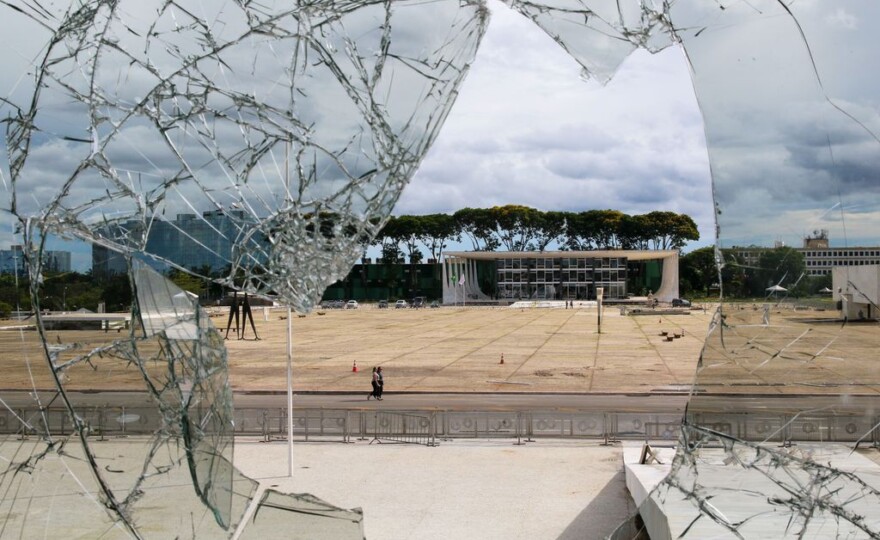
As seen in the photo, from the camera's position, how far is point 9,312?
7.75 metres

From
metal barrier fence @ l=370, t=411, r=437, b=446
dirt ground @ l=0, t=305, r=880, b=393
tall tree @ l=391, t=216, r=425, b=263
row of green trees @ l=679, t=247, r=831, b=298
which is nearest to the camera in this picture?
row of green trees @ l=679, t=247, r=831, b=298

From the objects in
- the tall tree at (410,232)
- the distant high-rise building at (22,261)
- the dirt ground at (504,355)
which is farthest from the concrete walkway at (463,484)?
the tall tree at (410,232)

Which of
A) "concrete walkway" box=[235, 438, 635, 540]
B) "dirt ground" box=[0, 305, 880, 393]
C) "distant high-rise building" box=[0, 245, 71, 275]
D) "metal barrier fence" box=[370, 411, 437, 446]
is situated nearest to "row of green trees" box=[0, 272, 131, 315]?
"distant high-rise building" box=[0, 245, 71, 275]

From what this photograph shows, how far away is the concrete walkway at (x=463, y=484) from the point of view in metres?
10.9

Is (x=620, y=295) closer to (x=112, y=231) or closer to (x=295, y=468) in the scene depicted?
(x=295, y=468)

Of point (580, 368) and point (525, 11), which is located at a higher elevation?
point (525, 11)

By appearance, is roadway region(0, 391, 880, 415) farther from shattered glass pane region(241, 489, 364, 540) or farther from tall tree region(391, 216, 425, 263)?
tall tree region(391, 216, 425, 263)

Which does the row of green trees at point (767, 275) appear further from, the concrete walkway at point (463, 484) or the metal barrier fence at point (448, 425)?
the metal barrier fence at point (448, 425)

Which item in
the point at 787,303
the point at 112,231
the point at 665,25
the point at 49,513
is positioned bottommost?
the point at 49,513

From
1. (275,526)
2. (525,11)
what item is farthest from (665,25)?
(275,526)

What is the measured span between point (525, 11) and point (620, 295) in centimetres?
8987

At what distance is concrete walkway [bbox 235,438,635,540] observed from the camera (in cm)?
1089

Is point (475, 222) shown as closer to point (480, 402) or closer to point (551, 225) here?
point (551, 225)

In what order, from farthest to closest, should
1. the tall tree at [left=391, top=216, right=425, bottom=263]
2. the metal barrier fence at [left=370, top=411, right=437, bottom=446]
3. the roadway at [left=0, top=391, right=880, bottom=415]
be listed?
the tall tree at [left=391, top=216, right=425, bottom=263] < the roadway at [left=0, top=391, right=880, bottom=415] < the metal barrier fence at [left=370, top=411, right=437, bottom=446]
